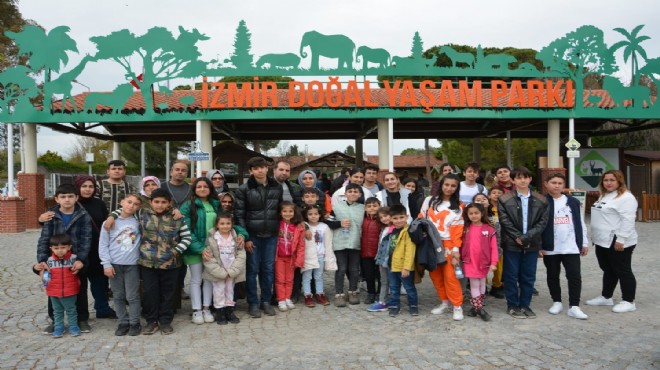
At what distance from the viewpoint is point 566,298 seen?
5.62 meters

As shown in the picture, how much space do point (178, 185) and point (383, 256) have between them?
89.9 inches

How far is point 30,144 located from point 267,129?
785cm

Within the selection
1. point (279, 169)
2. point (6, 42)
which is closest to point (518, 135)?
point (279, 169)

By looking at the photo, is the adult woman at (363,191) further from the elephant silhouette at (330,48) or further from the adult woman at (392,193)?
the elephant silhouette at (330,48)

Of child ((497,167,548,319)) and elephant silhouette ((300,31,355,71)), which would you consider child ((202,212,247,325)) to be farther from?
elephant silhouette ((300,31,355,71))

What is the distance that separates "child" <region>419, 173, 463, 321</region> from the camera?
191 inches

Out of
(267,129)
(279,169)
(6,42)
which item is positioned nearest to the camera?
(279,169)

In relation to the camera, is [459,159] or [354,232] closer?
[354,232]

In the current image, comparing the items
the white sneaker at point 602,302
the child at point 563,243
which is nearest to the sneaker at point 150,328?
the child at point 563,243

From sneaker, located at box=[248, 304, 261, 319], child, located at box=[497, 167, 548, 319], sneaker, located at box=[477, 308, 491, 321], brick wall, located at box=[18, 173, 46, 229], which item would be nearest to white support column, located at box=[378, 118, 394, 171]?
child, located at box=[497, 167, 548, 319]

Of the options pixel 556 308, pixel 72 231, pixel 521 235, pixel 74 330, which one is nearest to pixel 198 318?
pixel 74 330

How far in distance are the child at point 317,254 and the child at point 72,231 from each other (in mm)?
2245

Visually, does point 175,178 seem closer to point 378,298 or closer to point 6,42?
point 378,298

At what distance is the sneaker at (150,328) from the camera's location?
4410 mm
